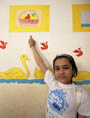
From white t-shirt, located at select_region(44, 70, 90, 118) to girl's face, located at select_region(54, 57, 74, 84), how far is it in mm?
45

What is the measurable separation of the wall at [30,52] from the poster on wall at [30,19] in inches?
1.5

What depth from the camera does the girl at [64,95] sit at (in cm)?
79

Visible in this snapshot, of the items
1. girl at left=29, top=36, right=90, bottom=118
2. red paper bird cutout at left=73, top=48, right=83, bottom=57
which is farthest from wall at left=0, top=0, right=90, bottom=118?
girl at left=29, top=36, right=90, bottom=118

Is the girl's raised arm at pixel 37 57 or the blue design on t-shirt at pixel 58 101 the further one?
the girl's raised arm at pixel 37 57

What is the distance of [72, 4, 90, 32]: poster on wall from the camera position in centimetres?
101

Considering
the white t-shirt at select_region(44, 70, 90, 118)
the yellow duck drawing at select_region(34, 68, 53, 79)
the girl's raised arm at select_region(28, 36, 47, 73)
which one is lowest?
the white t-shirt at select_region(44, 70, 90, 118)

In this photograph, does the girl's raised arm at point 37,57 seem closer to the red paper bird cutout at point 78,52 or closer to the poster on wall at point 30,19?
the poster on wall at point 30,19

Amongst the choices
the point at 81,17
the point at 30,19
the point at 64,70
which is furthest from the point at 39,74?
the point at 81,17

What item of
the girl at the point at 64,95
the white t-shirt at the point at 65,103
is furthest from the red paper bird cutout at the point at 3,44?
the white t-shirt at the point at 65,103

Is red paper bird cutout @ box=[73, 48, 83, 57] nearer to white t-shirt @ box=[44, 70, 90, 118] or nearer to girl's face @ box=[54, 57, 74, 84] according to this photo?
girl's face @ box=[54, 57, 74, 84]

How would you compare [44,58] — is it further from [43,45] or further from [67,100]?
[67,100]

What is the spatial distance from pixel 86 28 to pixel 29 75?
66cm

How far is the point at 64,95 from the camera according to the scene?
0.81 meters

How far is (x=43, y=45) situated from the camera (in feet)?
3.34
